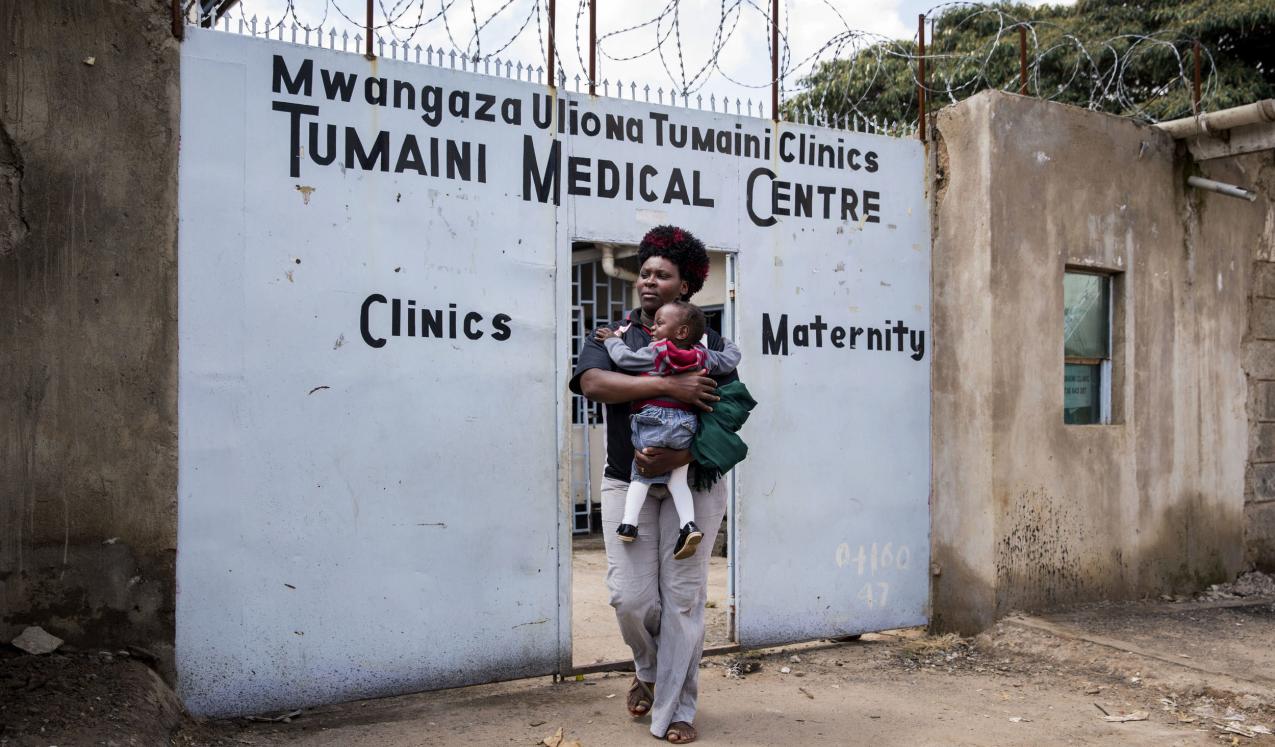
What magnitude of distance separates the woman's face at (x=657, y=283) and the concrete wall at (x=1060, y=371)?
7.85 ft

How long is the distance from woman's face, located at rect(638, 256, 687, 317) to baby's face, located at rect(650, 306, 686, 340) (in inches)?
6.5

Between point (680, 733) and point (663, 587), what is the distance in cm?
54

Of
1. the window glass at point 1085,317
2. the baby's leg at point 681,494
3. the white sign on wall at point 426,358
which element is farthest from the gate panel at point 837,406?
the baby's leg at point 681,494

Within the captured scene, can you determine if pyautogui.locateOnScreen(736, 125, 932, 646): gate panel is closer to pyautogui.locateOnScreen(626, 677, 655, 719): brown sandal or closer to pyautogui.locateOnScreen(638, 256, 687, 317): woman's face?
pyautogui.locateOnScreen(626, 677, 655, 719): brown sandal

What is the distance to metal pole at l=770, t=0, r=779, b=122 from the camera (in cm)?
537

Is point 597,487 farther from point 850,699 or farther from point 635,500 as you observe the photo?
point 635,500

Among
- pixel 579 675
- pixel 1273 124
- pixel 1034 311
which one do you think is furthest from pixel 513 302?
pixel 1273 124

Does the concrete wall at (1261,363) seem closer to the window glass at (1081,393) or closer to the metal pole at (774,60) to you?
the window glass at (1081,393)

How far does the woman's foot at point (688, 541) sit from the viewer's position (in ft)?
12.0

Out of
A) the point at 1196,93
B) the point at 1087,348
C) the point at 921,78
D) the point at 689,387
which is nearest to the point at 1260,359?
the point at 1087,348

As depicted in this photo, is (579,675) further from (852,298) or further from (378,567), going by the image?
(852,298)

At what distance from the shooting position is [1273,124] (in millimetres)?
6008

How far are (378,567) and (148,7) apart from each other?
7.84 feet

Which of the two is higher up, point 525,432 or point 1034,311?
point 1034,311
